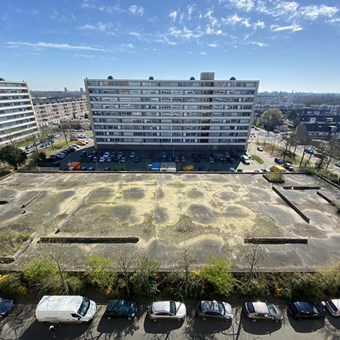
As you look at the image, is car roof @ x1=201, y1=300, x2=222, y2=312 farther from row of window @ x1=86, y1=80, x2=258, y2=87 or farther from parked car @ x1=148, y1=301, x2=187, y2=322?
row of window @ x1=86, y1=80, x2=258, y2=87

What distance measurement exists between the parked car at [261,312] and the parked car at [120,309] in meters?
10.00

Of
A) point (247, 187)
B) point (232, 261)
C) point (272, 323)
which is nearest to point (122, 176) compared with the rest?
point (247, 187)

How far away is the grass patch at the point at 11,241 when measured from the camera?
917 inches

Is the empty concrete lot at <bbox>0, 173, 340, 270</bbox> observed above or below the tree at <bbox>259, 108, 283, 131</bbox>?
below

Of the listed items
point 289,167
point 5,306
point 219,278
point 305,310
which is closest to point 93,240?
point 5,306

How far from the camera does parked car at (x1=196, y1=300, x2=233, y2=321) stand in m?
16.8

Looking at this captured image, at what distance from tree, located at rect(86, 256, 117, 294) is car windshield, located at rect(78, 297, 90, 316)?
63.7 inches

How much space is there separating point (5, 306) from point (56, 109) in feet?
410

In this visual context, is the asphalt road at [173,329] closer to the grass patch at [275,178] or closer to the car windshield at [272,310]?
the car windshield at [272,310]

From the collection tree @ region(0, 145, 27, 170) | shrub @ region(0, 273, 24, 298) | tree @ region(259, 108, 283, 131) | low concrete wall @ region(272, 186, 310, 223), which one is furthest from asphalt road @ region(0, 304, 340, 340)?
tree @ region(259, 108, 283, 131)

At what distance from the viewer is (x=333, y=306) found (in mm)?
17453

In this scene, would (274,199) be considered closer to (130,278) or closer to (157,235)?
(157,235)

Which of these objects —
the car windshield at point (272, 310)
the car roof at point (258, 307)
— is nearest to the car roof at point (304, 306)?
the car windshield at point (272, 310)

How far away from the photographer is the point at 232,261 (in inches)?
880
